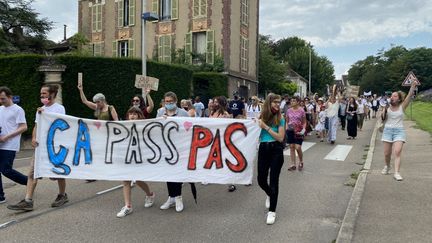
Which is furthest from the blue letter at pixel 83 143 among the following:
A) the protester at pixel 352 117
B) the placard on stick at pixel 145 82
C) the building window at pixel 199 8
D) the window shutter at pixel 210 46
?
the building window at pixel 199 8

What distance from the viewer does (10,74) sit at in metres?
17.0

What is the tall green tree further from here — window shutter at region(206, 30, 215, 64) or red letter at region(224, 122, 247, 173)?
red letter at region(224, 122, 247, 173)

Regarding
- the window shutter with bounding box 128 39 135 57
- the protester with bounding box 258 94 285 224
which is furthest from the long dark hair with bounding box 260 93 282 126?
the window shutter with bounding box 128 39 135 57

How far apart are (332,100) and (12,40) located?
27579mm

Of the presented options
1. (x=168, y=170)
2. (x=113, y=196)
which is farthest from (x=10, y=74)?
(x=168, y=170)

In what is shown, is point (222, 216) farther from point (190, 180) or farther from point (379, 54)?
point (379, 54)

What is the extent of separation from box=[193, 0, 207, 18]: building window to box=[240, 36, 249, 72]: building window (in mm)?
4167

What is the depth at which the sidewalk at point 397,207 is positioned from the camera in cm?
544

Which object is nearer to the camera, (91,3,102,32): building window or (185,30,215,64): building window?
(185,30,215,64): building window

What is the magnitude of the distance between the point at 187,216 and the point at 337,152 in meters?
8.76

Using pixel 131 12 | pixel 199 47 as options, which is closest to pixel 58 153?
pixel 199 47

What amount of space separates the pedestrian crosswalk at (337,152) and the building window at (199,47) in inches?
680

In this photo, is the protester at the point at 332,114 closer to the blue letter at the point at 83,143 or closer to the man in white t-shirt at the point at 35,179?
the blue letter at the point at 83,143

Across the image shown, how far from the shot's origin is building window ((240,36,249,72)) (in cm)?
3531
